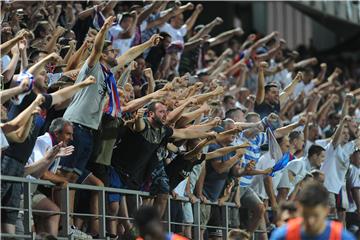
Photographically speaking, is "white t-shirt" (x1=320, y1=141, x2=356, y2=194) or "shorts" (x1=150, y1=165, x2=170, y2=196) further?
"white t-shirt" (x1=320, y1=141, x2=356, y2=194)

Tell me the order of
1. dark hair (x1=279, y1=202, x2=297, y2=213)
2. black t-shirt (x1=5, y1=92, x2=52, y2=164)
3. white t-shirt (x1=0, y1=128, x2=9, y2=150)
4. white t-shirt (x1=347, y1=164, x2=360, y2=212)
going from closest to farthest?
1. dark hair (x1=279, y1=202, x2=297, y2=213)
2. white t-shirt (x1=0, y1=128, x2=9, y2=150)
3. black t-shirt (x1=5, y1=92, x2=52, y2=164)
4. white t-shirt (x1=347, y1=164, x2=360, y2=212)

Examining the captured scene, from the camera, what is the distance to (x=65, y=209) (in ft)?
52.8

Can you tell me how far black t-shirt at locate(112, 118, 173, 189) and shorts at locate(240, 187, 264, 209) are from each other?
3.10 meters

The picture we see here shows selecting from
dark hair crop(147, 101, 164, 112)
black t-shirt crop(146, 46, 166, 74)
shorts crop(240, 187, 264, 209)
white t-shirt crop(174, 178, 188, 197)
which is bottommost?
shorts crop(240, 187, 264, 209)

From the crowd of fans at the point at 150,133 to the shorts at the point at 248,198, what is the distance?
0.02 meters

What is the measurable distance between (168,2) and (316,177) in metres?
5.17

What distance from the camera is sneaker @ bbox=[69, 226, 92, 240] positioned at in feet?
53.1

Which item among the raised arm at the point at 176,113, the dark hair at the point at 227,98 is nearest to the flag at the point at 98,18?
the dark hair at the point at 227,98

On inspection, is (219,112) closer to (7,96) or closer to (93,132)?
(93,132)

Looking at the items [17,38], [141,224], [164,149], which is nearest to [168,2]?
[164,149]

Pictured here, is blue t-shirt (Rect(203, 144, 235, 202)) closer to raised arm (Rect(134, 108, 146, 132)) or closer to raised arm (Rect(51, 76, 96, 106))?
raised arm (Rect(134, 108, 146, 132))

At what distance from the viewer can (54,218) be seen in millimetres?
15617

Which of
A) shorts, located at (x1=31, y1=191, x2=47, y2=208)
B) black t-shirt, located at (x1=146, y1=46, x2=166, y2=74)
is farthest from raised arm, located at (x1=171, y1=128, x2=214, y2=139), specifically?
black t-shirt, located at (x1=146, y1=46, x2=166, y2=74)

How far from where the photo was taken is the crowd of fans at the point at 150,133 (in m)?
15.2
